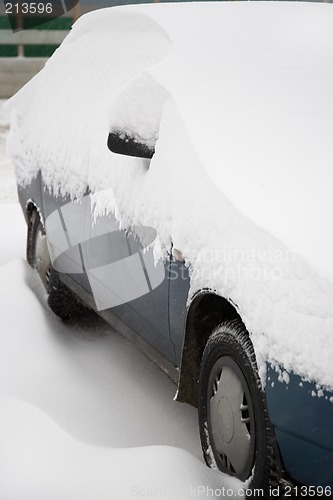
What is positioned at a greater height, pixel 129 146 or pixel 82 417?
pixel 129 146

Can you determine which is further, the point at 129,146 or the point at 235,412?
the point at 129,146

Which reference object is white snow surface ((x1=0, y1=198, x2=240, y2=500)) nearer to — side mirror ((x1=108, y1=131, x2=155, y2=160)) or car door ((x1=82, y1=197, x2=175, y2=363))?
car door ((x1=82, y1=197, x2=175, y2=363))

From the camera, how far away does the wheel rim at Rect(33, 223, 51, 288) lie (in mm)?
5574

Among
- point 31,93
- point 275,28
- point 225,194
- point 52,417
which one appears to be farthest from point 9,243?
point 225,194

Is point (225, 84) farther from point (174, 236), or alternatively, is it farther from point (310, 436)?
point (310, 436)

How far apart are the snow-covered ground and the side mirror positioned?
Result: 123 cm

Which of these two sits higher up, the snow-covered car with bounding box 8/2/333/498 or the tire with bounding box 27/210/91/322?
the snow-covered car with bounding box 8/2/333/498

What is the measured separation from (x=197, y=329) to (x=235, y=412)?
17.1 inches

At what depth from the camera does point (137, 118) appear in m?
3.74

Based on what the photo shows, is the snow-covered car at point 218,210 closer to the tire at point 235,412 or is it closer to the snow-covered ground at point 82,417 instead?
the tire at point 235,412

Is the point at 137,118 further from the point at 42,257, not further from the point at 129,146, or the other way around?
the point at 42,257

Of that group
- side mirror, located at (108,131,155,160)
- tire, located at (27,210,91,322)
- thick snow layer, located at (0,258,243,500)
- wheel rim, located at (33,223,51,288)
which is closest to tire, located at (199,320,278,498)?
thick snow layer, located at (0,258,243,500)

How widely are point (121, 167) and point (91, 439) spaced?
125 cm

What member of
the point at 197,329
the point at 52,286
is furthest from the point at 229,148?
the point at 52,286
